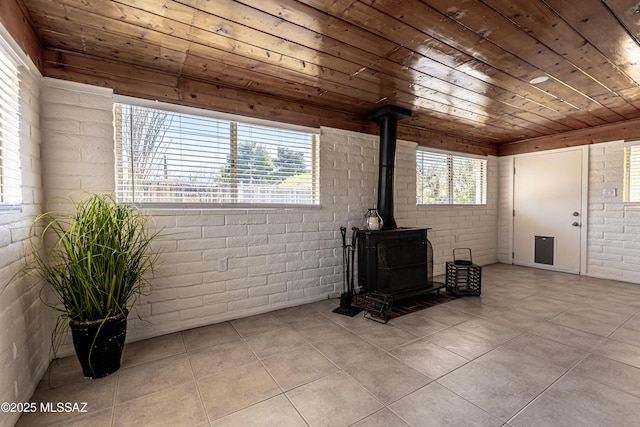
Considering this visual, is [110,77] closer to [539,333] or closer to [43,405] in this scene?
[43,405]

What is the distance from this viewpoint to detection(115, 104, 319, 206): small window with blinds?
2438 millimetres

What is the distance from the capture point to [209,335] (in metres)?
2.53

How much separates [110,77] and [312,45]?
5.33 ft

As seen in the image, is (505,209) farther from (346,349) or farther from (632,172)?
(346,349)

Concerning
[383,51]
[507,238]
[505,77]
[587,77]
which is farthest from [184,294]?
[507,238]

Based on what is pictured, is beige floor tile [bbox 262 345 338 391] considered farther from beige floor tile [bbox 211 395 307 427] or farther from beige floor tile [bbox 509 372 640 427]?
beige floor tile [bbox 509 372 640 427]

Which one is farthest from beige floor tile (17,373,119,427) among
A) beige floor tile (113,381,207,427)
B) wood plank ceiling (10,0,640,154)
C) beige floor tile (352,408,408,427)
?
wood plank ceiling (10,0,640,154)

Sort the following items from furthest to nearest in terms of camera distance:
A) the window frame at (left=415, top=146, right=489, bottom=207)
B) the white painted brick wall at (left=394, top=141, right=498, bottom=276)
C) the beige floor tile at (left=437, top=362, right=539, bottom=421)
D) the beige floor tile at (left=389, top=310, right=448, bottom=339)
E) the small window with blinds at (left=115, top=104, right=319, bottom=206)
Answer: the window frame at (left=415, top=146, right=489, bottom=207) → the white painted brick wall at (left=394, top=141, right=498, bottom=276) → the beige floor tile at (left=389, top=310, right=448, bottom=339) → the small window with blinds at (left=115, top=104, right=319, bottom=206) → the beige floor tile at (left=437, top=362, right=539, bottom=421)

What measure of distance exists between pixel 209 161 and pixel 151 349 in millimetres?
1656

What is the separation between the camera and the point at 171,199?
2.59m

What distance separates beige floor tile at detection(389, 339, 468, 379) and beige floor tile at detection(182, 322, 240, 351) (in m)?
1.37

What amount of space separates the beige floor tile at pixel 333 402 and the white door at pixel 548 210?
4.71 m

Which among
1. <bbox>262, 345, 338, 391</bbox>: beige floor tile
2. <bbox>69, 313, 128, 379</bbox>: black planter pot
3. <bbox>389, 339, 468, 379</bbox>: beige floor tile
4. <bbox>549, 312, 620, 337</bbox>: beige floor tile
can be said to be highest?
Result: <bbox>69, 313, 128, 379</bbox>: black planter pot

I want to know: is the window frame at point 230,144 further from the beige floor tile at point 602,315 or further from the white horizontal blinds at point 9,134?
the beige floor tile at point 602,315
